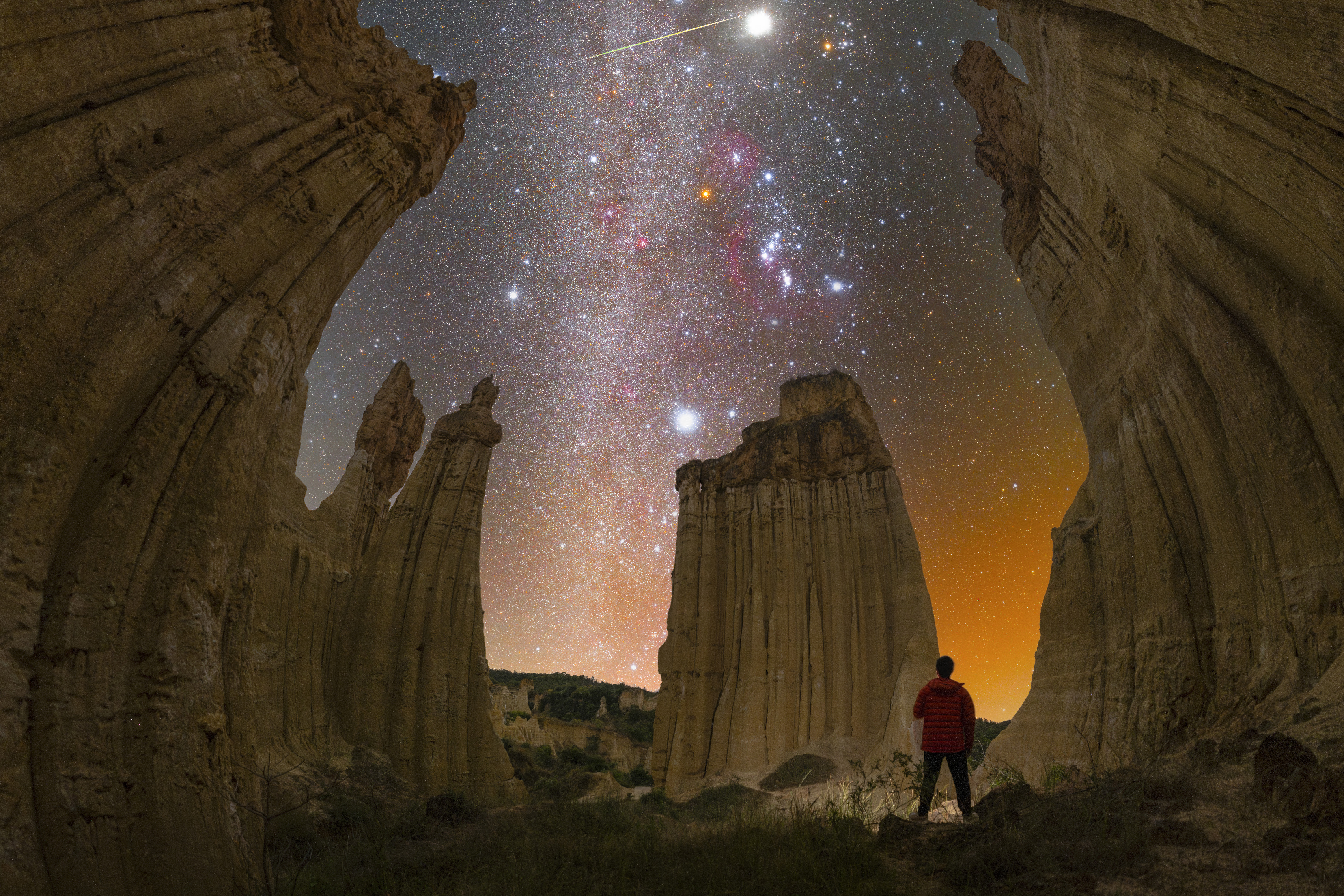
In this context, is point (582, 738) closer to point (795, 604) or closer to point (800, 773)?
point (795, 604)

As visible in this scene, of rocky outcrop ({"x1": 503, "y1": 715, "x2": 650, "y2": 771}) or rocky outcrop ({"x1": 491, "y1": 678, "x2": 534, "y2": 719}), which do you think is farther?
rocky outcrop ({"x1": 491, "y1": 678, "x2": 534, "y2": 719})

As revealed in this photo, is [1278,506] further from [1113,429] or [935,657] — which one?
[935,657]

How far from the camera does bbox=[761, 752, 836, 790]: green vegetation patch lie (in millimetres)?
21203

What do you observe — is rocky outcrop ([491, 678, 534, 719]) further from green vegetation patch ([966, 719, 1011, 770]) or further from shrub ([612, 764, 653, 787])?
green vegetation patch ([966, 719, 1011, 770])

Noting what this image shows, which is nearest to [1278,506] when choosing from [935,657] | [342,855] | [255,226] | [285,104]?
[342,855]

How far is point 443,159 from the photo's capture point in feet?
39.7

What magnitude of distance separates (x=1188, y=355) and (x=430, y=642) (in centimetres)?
2080

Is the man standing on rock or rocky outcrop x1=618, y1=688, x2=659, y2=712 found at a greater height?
the man standing on rock

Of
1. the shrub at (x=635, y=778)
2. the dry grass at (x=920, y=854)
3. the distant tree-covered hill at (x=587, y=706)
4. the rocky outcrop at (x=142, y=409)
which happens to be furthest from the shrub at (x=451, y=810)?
the distant tree-covered hill at (x=587, y=706)

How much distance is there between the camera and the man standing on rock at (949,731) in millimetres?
7105

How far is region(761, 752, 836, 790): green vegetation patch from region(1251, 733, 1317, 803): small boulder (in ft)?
59.0

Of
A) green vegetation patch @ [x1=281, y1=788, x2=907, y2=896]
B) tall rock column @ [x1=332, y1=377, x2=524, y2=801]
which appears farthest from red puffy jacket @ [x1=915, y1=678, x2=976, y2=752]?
tall rock column @ [x1=332, y1=377, x2=524, y2=801]

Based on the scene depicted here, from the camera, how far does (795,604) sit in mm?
26219

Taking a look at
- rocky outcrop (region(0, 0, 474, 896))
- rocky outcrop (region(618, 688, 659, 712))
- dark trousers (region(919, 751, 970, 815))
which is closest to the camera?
rocky outcrop (region(0, 0, 474, 896))
